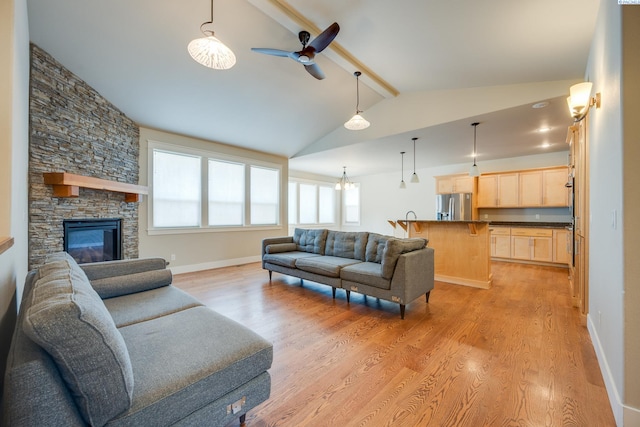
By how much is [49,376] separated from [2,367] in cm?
118

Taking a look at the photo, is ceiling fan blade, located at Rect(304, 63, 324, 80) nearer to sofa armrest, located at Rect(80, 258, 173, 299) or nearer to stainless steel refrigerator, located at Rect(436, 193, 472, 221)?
sofa armrest, located at Rect(80, 258, 173, 299)

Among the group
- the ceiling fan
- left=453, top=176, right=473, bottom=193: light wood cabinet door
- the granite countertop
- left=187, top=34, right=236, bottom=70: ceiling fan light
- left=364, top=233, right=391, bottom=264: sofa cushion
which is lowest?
left=364, top=233, right=391, bottom=264: sofa cushion

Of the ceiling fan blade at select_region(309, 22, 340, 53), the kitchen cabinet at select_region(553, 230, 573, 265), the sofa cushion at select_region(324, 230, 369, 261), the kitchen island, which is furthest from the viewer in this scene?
the kitchen cabinet at select_region(553, 230, 573, 265)

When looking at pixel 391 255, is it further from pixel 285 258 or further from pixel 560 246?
pixel 560 246

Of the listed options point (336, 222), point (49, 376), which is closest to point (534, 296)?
point (49, 376)

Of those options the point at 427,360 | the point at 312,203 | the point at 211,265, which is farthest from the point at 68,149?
the point at 312,203

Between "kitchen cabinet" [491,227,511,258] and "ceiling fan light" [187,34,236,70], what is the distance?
6728 millimetres

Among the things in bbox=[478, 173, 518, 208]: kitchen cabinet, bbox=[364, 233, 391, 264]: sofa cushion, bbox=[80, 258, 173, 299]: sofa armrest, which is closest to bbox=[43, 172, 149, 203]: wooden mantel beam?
bbox=[80, 258, 173, 299]: sofa armrest

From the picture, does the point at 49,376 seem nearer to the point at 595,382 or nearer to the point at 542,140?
the point at 595,382

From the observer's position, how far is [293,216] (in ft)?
28.2

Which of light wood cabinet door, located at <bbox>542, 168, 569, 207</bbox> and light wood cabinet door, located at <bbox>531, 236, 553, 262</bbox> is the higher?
light wood cabinet door, located at <bbox>542, 168, 569, 207</bbox>

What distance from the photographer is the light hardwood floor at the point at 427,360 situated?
1.62m

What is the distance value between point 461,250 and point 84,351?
4.65m

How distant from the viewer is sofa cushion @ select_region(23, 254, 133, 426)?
851 millimetres
